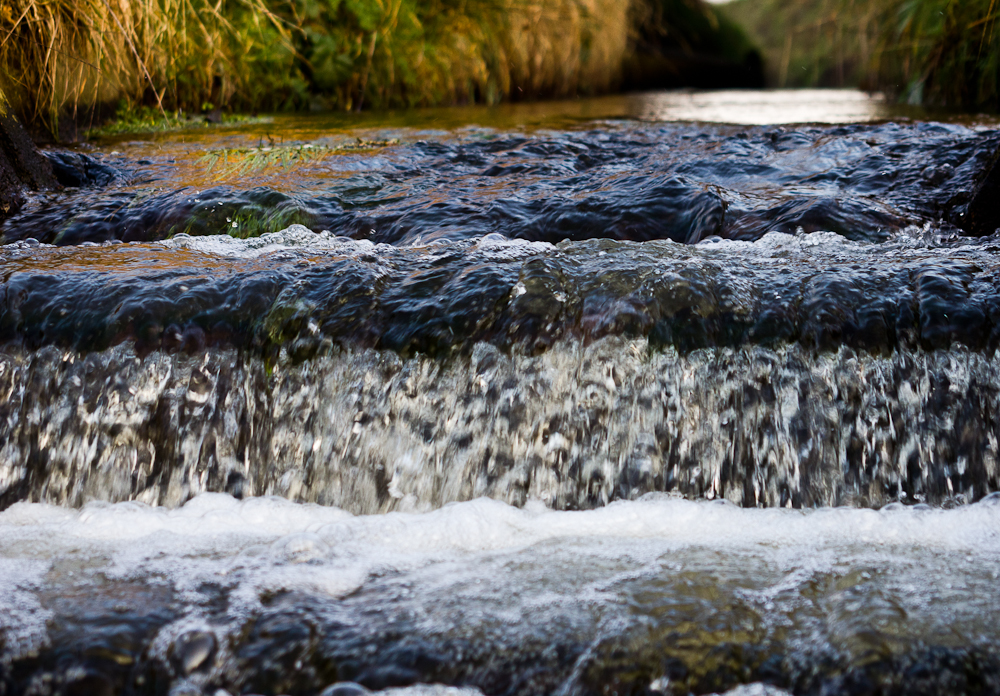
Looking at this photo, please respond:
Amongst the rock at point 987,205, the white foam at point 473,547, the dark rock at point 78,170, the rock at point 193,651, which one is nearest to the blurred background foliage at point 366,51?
the dark rock at point 78,170

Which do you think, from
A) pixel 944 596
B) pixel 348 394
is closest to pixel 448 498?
pixel 348 394

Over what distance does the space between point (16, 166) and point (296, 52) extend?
3.02 metres

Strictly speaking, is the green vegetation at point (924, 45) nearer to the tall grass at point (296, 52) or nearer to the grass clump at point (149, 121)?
the tall grass at point (296, 52)

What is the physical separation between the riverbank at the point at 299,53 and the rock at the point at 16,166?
0.45m

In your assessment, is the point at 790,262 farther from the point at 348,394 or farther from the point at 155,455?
the point at 155,455

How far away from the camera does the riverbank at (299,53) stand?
3.52 meters

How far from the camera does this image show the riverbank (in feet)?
11.5

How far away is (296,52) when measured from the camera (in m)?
5.58

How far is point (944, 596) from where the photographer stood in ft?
4.25

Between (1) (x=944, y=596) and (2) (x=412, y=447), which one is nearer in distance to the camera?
(1) (x=944, y=596)

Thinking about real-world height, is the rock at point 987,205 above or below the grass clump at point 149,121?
below

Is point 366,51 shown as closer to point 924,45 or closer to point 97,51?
point 97,51

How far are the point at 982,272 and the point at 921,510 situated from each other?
Result: 2.33 ft

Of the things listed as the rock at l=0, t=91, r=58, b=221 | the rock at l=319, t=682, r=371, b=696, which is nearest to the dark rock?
the rock at l=0, t=91, r=58, b=221
